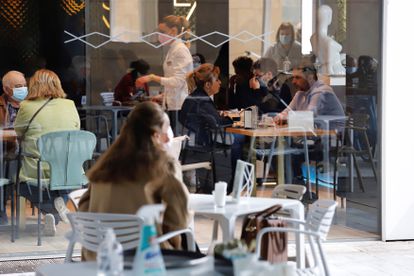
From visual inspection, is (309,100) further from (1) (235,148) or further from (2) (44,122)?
(2) (44,122)

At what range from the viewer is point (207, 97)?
26.1ft

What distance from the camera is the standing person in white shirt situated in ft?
25.7

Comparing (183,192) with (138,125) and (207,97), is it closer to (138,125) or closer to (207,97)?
(138,125)

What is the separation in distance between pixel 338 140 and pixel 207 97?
4.26 ft

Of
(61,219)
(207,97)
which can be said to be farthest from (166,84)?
(61,219)

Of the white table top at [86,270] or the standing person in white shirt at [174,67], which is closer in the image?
the white table top at [86,270]

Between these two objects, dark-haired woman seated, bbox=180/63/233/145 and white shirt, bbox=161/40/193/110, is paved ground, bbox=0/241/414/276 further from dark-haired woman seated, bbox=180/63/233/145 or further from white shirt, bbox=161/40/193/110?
white shirt, bbox=161/40/193/110

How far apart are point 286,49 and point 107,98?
1.60 metres

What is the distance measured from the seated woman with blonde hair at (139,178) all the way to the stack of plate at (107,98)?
269 centimetres

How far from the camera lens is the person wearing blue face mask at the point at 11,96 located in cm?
749

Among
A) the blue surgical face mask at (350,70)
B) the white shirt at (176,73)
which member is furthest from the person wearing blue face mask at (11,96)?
the blue surgical face mask at (350,70)

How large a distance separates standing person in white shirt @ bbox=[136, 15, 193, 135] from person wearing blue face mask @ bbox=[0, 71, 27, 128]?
3.07ft

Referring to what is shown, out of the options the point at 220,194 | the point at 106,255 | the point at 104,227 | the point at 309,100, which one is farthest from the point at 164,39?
the point at 106,255

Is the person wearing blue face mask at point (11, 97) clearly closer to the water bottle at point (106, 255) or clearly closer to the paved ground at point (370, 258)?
the paved ground at point (370, 258)
